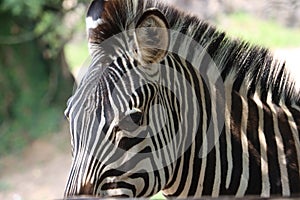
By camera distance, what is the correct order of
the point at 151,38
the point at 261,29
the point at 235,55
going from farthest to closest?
the point at 261,29, the point at 235,55, the point at 151,38

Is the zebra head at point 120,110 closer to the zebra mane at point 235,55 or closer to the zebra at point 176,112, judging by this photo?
the zebra at point 176,112

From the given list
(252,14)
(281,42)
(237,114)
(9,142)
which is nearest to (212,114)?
(237,114)

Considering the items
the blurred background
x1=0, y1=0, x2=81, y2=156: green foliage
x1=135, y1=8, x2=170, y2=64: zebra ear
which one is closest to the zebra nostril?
x1=135, y1=8, x2=170, y2=64: zebra ear

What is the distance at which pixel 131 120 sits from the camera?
223cm

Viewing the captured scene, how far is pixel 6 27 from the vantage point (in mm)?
8586

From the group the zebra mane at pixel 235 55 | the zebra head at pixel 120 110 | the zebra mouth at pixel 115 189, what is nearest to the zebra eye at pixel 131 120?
the zebra head at pixel 120 110

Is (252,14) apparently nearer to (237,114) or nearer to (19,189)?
(19,189)

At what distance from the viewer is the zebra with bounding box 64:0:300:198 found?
2.23 meters

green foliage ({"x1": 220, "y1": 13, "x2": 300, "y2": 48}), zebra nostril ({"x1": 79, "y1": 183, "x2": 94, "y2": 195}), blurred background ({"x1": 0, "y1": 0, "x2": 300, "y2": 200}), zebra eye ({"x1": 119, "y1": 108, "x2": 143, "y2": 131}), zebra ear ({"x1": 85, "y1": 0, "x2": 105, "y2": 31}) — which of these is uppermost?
green foliage ({"x1": 220, "y1": 13, "x2": 300, "y2": 48})

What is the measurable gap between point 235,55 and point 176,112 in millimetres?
411

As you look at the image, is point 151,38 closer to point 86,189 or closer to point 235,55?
point 235,55

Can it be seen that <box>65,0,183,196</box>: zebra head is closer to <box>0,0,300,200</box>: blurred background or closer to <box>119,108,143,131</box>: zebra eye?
<box>119,108,143,131</box>: zebra eye

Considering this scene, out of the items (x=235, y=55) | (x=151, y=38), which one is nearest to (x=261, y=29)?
(x=235, y=55)

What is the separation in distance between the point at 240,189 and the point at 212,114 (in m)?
0.32
